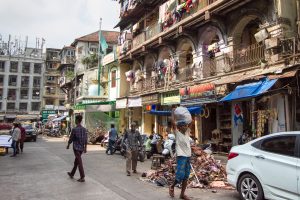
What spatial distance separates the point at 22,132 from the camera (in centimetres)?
1833

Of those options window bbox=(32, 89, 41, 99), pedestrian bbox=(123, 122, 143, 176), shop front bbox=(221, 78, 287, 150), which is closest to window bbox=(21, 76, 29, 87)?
window bbox=(32, 89, 41, 99)

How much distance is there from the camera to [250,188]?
22.4 ft

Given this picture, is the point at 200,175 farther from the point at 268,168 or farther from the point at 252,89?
the point at 252,89

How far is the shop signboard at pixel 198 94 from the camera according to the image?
14.9m

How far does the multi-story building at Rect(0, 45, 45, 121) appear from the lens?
7122 centimetres

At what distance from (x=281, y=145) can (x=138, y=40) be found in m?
19.3

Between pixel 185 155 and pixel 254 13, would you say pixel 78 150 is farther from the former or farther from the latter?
pixel 254 13

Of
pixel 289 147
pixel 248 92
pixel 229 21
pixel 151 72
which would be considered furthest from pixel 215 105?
pixel 289 147

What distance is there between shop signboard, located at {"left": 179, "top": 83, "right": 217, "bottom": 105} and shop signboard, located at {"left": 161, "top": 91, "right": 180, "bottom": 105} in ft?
2.56

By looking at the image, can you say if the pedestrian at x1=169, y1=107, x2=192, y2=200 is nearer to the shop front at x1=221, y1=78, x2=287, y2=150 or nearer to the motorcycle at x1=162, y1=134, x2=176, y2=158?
the shop front at x1=221, y1=78, x2=287, y2=150

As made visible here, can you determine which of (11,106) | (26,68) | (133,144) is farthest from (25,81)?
(133,144)

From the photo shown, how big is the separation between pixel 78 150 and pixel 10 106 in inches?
2699

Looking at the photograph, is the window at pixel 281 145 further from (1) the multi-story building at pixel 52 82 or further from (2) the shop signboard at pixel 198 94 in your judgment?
(1) the multi-story building at pixel 52 82

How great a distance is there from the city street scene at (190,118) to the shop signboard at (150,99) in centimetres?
7
